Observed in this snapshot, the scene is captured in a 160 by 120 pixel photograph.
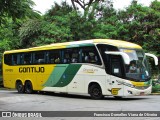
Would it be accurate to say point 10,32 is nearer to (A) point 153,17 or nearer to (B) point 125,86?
(A) point 153,17

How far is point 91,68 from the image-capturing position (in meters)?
20.5

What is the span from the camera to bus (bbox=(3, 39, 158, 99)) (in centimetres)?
1931

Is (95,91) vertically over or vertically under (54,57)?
under

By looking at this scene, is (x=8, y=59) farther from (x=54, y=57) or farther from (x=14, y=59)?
(x=54, y=57)

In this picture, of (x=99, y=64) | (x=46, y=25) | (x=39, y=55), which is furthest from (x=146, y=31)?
(x=99, y=64)

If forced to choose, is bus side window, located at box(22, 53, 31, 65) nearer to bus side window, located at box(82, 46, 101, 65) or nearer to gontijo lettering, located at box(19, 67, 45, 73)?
gontijo lettering, located at box(19, 67, 45, 73)

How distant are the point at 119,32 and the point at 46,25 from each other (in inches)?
305

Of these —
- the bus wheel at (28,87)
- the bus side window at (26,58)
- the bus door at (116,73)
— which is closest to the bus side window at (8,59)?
the bus side window at (26,58)

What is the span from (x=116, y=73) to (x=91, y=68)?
65.4 inches

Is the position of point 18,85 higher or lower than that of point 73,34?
lower

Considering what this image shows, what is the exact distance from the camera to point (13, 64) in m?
26.8

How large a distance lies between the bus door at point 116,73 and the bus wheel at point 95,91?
3.10 feet

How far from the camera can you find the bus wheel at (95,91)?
20.3m

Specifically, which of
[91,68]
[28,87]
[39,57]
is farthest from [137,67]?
[28,87]
